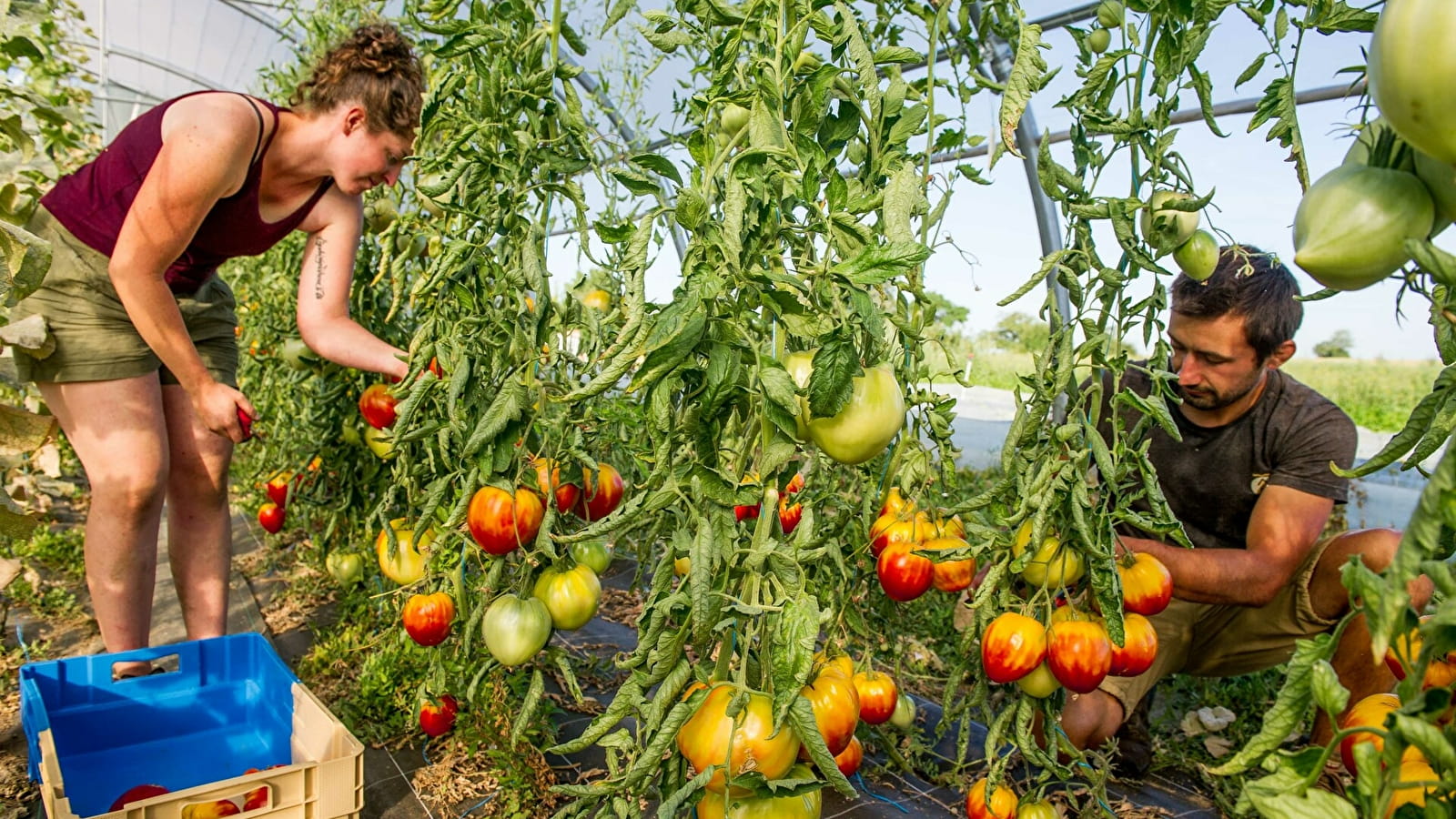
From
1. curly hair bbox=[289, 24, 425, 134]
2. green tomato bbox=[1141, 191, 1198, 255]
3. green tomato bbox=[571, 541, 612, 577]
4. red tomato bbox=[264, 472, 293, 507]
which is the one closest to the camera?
green tomato bbox=[1141, 191, 1198, 255]

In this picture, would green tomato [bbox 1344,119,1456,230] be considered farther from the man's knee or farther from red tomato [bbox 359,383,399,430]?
red tomato [bbox 359,383,399,430]

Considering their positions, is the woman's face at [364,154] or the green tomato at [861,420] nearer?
the green tomato at [861,420]

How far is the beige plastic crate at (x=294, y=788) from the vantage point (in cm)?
116

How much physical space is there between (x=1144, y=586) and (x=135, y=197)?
1.73 m

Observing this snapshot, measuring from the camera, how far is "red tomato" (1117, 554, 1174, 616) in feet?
4.17

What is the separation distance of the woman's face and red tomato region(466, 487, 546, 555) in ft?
2.27

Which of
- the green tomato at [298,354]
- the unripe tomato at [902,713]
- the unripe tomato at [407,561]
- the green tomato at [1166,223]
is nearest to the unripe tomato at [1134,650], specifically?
the unripe tomato at [902,713]

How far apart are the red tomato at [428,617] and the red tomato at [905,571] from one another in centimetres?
69

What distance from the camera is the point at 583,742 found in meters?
0.89

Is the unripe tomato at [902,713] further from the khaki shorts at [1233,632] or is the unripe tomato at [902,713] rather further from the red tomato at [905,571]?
the khaki shorts at [1233,632]

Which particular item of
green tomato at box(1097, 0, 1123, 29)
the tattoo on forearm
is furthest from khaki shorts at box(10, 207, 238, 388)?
green tomato at box(1097, 0, 1123, 29)

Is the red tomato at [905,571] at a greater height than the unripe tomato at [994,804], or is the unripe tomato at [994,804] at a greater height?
the red tomato at [905,571]

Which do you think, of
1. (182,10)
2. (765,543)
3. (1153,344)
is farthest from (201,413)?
(182,10)

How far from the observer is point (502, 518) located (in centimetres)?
124
